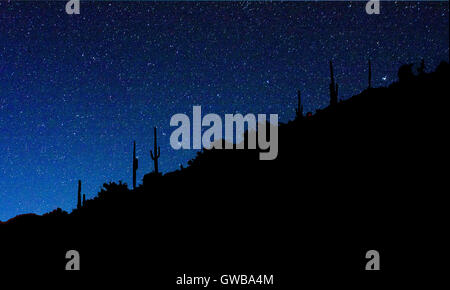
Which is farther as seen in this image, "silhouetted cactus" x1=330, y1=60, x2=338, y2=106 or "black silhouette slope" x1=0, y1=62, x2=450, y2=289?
"silhouetted cactus" x1=330, y1=60, x2=338, y2=106

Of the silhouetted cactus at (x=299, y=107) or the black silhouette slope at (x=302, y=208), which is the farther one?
the silhouetted cactus at (x=299, y=107)

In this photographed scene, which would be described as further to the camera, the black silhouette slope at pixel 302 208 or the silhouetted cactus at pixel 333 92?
the silhouetted cactus at pixel 333 92

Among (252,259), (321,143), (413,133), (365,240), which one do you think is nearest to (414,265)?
(365,240)

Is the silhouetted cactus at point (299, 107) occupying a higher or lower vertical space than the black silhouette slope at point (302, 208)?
higher

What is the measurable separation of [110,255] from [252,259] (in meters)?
5.80

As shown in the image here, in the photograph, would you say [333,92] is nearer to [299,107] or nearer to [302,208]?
[299,107]

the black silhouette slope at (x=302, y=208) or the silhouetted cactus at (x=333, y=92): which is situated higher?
the silhouetted cactus at (x=333, y=92)

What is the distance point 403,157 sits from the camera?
10922 millimetres

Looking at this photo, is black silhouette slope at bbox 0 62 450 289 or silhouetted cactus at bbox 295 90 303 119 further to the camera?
silhouetted cactus at bbox 295 90 303 119

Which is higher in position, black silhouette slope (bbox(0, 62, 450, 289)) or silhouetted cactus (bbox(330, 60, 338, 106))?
silhouetted cactus (bbox(330, 60, 338, 106))

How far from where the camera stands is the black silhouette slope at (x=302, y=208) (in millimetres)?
8688

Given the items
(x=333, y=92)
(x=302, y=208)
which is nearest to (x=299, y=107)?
(x=333, y=92)

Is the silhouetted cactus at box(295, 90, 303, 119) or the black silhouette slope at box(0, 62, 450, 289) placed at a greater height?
the silhouetted cactus at box(295, 90, 303, 119)

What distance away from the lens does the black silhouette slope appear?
8688 mm
